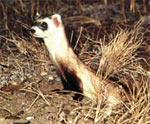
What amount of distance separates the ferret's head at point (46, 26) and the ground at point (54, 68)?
18.4 inches

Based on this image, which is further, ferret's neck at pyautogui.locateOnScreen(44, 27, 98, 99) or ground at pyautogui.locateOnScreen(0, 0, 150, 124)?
ferret's neck at pyautogui.locateOnScreen(44, 27, 98, 99)

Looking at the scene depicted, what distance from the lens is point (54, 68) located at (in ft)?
11.0

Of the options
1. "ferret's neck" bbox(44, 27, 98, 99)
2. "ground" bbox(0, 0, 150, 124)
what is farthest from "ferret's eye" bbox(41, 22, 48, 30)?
"ground" bbox(0, 0, 150, 124)

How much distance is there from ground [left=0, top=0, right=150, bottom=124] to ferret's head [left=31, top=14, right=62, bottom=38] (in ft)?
1.53

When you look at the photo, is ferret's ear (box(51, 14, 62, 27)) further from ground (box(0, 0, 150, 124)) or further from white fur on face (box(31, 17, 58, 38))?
ground (box(0, 0, 150, 124))

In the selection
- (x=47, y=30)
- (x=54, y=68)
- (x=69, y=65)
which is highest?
(x=47, y=30)

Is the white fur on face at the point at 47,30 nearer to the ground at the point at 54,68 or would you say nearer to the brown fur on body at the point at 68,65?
the brown fur on body at the point at 68,65

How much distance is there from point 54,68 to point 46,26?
0.83 metres

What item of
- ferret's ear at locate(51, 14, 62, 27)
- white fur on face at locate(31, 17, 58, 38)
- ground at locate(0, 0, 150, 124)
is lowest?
ground at locate(0, 0, 150, 124)

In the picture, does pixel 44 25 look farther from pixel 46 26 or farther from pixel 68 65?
pixel 68 65

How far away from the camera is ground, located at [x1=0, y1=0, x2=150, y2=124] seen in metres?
2.48

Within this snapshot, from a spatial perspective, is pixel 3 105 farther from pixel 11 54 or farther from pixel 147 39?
pixel 147 39

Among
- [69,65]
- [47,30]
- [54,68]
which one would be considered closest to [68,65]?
[69,65]

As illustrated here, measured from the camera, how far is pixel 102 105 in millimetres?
2551
